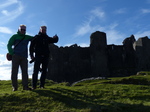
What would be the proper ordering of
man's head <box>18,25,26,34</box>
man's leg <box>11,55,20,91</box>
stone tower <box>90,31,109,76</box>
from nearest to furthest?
man's leg <box>11,55,20,91</box> < man's head <box>18,25,26,34</box> < stone tower <box>90,31,109,76</box>

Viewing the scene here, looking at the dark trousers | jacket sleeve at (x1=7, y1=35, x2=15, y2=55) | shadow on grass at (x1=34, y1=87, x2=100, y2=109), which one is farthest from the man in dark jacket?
shadow on grass at (x1=34, y1=87, x2=100, y2=109)

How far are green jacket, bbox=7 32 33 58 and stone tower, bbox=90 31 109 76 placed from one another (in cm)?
4234

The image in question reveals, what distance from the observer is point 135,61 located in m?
53.4

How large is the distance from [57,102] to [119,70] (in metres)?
45.9

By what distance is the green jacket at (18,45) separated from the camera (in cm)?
1113

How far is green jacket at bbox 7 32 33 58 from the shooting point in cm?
1113

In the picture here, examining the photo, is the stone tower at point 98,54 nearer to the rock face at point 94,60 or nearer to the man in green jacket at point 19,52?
the rock face at point 94,60

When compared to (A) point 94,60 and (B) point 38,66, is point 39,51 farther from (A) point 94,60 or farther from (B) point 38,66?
(A) point 94,60

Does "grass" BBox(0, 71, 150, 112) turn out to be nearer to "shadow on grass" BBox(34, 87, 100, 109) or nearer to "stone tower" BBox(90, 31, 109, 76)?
"shadow on grass" BBox(34, 87, 100, 109)

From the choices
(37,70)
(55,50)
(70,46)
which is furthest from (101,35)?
(37,70)

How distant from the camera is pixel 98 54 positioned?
177 ft

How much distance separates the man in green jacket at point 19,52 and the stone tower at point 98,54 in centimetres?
4227

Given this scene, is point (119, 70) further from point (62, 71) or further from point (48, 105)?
point (48, 105)

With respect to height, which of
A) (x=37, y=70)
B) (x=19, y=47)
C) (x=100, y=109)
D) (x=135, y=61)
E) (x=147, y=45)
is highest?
(x=147, y=45)
